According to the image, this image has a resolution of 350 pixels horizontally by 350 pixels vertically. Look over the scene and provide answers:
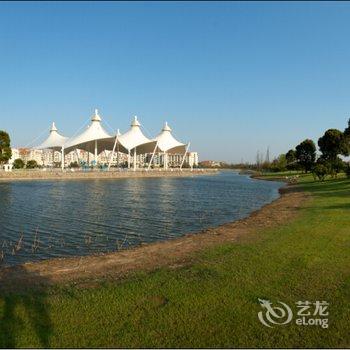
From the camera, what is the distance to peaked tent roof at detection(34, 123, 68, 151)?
100 meters

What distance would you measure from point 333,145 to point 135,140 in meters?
58.3

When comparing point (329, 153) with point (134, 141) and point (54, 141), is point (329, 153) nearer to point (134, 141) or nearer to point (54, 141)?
point (134, 141)

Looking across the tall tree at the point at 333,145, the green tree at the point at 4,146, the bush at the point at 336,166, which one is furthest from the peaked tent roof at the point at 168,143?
the bush at the point at 336,166

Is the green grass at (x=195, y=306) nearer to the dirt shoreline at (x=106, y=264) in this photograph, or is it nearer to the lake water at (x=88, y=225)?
the dirt shoreline at (x=106, y=264)

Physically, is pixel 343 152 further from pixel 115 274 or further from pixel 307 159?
pixel 115 274

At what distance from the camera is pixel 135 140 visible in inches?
4050

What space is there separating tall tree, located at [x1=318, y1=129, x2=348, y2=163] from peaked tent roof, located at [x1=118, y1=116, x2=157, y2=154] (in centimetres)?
5321

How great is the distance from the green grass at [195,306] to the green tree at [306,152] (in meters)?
68.4

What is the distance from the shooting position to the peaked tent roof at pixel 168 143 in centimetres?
11314

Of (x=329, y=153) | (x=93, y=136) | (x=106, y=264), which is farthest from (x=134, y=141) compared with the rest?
(x=106, y=264)

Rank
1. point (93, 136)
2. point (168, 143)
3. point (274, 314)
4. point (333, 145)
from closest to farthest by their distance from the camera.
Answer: point (274, 314)
point (333, 145)
point (93, 136)
point (168, 143)

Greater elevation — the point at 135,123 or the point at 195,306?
the point at 135,123

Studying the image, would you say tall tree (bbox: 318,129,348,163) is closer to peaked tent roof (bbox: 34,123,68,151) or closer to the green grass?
the green grass

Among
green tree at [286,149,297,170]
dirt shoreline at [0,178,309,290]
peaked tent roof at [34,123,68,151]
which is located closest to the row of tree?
green tree at [286,149,297,170]
